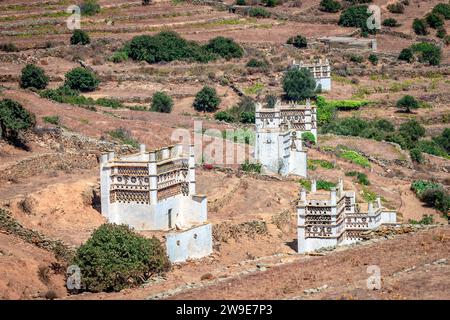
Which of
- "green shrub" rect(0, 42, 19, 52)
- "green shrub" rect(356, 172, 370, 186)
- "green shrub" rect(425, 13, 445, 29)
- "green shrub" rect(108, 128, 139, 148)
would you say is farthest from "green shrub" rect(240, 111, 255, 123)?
"green shrub" rect(425, 13, 445, 29)

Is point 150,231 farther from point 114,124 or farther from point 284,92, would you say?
point 284,92

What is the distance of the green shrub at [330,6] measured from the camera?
366 feet

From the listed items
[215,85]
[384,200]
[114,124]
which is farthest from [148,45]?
[384,200]

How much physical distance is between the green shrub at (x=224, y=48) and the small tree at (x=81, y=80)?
43.8 ft

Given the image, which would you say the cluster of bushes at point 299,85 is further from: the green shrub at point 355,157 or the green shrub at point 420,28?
the green shrub at point 420,28

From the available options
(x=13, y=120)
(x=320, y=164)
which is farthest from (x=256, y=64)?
(x=13, y=120)

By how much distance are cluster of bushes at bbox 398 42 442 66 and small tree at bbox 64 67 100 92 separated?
79.6 feet

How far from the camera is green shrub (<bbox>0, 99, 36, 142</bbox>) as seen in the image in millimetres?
57531

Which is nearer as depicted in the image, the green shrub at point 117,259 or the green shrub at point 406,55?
the green shrub at point 117,259

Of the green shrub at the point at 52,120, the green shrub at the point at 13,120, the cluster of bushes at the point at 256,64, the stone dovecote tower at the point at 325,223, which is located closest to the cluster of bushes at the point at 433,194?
the stone dovecote tower at the point at 325,223

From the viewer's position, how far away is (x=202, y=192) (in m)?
55.1

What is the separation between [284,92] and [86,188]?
3591cm

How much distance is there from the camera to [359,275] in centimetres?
3488

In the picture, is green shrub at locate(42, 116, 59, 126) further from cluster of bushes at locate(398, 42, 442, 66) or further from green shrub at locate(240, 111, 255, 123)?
cluster of bushes at locate(398, 42, 442, 66)
